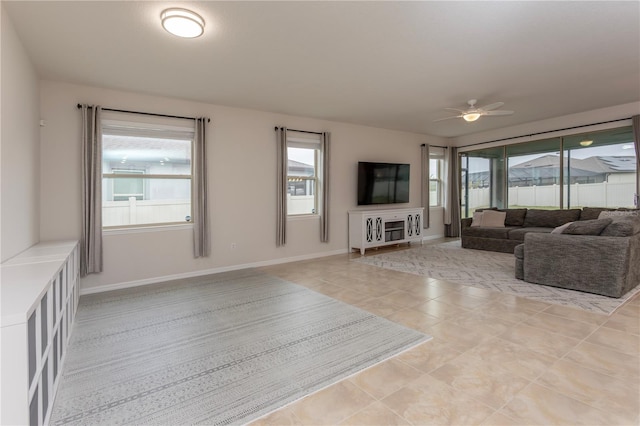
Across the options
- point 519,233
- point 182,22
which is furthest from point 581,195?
point 182,22

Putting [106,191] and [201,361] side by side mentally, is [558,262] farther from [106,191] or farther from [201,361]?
[106,191]

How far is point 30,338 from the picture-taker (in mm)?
1406

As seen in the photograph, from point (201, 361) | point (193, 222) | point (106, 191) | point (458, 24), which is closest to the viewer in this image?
Answer: point (201, 361)

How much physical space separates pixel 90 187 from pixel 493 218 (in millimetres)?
7119

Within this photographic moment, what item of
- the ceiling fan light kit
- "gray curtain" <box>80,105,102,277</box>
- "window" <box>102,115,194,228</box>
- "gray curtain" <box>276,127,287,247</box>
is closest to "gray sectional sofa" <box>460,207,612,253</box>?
the ceiling fan light kit

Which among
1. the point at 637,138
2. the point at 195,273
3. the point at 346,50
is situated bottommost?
the point at 195,273

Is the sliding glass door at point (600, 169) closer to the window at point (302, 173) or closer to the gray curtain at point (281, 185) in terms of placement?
the window at point (302, 173)

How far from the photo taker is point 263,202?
5.48 meters

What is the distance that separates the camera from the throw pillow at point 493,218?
6815 millimetres

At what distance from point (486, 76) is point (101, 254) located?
17.2 feet

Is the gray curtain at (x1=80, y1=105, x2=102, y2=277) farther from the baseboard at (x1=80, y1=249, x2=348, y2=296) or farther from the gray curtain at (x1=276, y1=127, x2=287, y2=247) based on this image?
the gray curtain at (x1=276, y1=127, x2=287, y2=247)

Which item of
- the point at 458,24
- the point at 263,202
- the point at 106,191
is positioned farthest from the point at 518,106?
the point at 106,191

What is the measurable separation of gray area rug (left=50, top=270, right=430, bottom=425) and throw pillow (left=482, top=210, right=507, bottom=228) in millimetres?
4764

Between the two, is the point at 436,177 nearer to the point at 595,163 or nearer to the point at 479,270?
the point at 595,163
